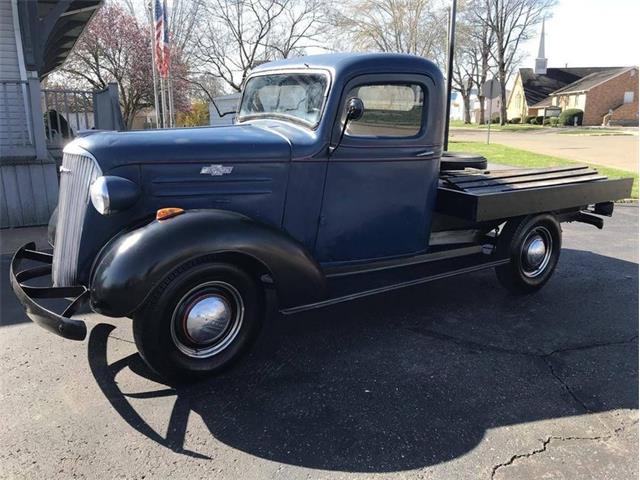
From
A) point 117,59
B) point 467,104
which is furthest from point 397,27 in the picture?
point 467,104

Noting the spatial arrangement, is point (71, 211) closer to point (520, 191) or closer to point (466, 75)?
point (520, 191)

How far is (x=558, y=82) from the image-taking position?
60.2 metres

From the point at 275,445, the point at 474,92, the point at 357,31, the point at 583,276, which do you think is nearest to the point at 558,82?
the point at 474,92

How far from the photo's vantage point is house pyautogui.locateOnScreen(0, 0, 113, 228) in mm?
6816

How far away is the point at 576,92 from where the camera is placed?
4947 cm

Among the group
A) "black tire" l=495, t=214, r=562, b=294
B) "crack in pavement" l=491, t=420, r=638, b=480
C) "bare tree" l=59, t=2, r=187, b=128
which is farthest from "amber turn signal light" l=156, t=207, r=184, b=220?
"bare tree" l=59, t=2, r=187, b=128

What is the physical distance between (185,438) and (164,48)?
11825 mm

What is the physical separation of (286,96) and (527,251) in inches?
99.7

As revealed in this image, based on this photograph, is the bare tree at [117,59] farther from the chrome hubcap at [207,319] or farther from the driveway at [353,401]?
the chrome hubcap at [207,319]

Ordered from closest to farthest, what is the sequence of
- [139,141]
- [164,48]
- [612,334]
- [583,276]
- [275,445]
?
[275,445]
[139,141]
[612,334]
[583,276]
[164,48]

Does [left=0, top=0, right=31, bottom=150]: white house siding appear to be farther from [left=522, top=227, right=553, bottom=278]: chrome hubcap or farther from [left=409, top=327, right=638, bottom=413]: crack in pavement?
[left=522, top=227, right=553, bottom=278]: chrome hubcap

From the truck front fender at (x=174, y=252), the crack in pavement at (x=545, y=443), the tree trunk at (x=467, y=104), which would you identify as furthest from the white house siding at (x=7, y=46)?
the tree trunk at (x=467, y=104)

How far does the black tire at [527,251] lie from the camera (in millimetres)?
4398

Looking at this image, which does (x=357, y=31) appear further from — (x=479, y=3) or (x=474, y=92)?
(x=474, y=92)
